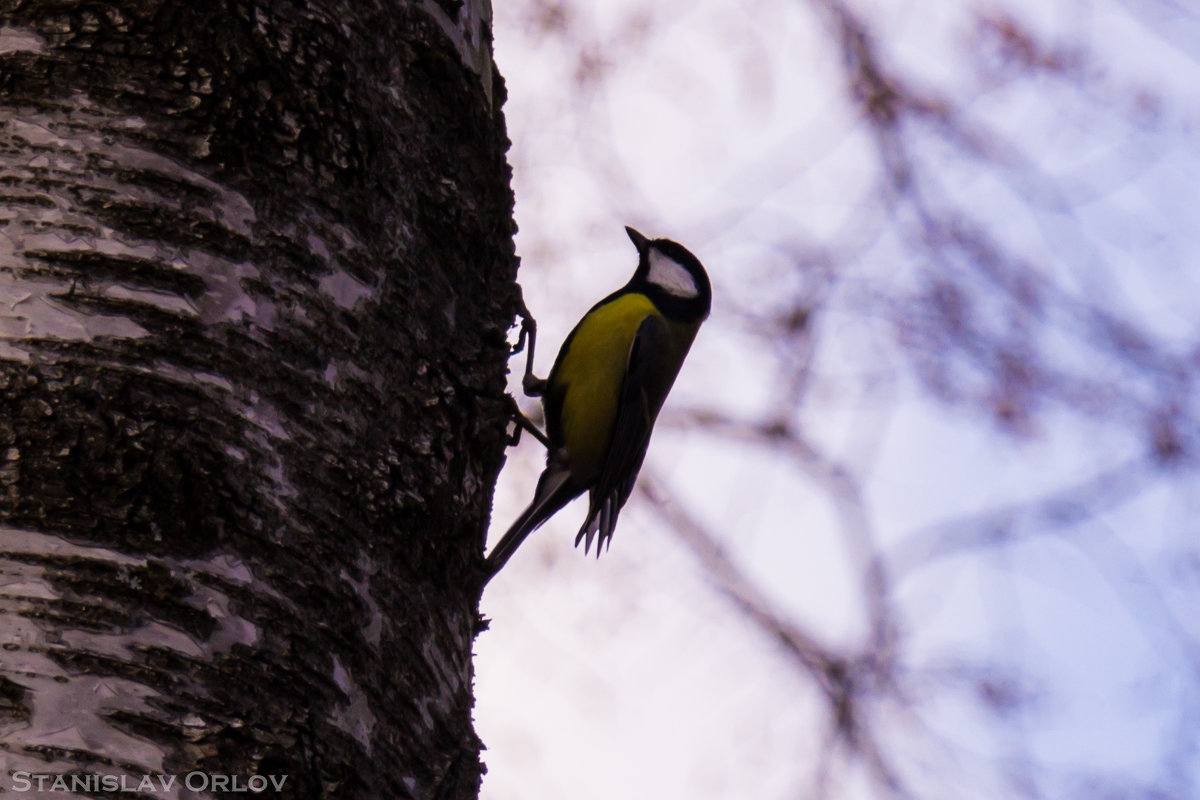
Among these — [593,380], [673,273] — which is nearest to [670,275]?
[673,273]

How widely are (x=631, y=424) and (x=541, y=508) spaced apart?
16.4 inches

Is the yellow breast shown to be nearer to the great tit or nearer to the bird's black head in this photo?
the great tit

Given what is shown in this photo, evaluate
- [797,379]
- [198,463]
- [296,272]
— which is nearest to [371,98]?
[296,272]

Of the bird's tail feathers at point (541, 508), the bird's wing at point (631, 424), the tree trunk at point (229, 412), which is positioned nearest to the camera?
the tree trunk at point (229, 412)

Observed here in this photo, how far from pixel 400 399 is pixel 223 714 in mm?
457

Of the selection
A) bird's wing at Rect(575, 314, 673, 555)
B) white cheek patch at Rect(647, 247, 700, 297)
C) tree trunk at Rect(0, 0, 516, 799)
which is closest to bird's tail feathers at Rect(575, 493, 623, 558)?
bird's wing at Rect(575, 314, 673, 555)

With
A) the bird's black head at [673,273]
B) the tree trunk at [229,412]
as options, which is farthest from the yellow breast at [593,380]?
the tree trunk at [229,412]

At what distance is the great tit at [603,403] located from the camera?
366 centimetres

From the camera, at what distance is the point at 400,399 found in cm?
145

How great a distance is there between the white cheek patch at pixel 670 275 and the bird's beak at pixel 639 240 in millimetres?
29

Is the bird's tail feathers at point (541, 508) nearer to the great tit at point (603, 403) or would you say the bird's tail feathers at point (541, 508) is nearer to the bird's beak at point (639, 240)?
the great tit at point (603, 403)

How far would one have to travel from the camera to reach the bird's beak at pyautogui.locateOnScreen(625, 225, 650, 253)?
14.3 ft

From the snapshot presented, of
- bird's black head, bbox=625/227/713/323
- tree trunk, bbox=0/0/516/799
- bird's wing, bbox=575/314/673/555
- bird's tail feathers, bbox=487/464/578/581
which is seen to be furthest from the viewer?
bird's black head, bbox=625/227/713/323

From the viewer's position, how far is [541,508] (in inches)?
138
